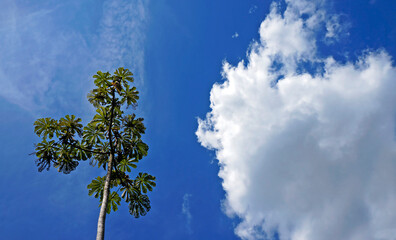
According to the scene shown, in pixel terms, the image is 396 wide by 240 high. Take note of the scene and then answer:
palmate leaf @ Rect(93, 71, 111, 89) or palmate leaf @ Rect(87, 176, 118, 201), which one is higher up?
palmate leaf @ Rect(93, 71, 111, 89)

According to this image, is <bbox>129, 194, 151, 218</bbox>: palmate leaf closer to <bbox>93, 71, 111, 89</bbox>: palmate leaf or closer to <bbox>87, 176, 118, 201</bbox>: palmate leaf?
<bbox>87, 176, 118, 201</bbox>: palmate leaf

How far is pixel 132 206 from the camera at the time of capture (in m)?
13.2

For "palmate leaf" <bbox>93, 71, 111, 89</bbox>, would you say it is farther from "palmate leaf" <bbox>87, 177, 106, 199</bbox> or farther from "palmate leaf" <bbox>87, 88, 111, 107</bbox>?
"palmate leaf" <bbox>87, 177, 106, 199</bbox>

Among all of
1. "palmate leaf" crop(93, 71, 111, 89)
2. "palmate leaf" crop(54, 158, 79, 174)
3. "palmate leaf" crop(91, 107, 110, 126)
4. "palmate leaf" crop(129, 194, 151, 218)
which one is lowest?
"palmate leaf" crop(129, 194, 151, 218)

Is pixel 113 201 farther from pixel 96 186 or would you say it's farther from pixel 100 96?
pixel 100 96

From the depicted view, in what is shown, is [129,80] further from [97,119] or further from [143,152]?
[143,152]

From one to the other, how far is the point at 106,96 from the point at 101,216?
596 cm

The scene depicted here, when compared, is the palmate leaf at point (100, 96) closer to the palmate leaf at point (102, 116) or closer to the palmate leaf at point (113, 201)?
the palmate leaf at point (102, 116)

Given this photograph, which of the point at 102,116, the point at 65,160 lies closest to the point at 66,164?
the point at 65,160

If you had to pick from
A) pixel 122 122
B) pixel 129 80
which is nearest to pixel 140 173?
pixel 122 122

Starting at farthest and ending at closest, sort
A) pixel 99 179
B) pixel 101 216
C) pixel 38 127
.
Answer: pixel 99 179
pixel 38 127
pixel 101 216

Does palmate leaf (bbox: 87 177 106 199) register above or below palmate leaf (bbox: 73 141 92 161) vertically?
below

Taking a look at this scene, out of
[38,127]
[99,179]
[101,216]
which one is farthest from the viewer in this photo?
[99,179]

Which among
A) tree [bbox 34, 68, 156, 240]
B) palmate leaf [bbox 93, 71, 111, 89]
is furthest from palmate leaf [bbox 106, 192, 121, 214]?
palmate leaf [bbox 93, 71, 111, 89]
